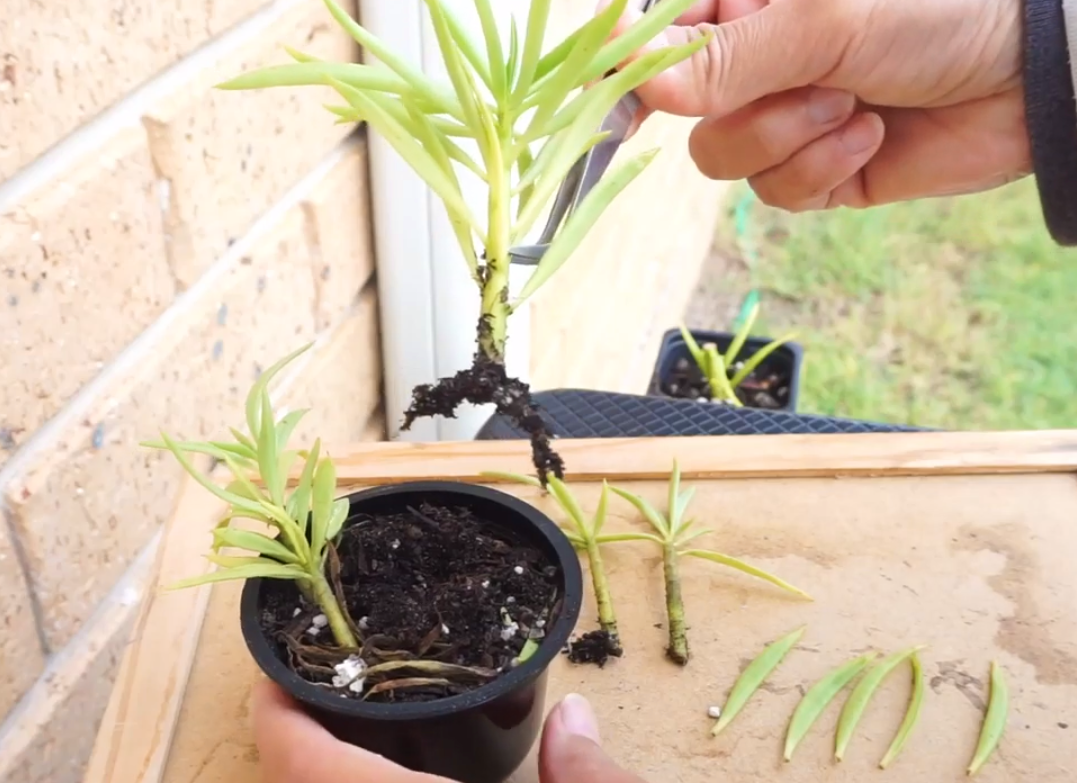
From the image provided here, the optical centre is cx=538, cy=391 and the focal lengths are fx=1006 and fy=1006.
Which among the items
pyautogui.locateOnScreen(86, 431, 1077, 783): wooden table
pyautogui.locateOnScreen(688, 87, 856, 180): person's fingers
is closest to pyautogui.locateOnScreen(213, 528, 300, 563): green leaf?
pyautogui.locateOnScreen(86, 431, 1077, 783): wooden table

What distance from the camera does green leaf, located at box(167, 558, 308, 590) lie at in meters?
0.43

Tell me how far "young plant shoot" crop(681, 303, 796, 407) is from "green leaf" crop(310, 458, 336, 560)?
0.74 m

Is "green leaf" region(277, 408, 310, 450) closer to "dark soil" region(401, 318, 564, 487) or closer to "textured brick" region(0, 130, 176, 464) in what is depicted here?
"dark soil" region(401, 318, 564, 487)

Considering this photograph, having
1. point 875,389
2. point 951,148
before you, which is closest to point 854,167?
point 951,148

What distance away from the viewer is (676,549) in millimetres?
613

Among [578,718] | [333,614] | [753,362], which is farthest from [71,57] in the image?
[753,362]

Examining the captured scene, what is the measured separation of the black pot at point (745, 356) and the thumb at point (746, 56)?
600 millimetres

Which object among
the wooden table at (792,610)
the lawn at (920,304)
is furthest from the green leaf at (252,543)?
the lawn at (920,304)

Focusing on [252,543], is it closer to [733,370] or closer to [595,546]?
[595,546]

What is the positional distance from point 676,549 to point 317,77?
1.16 feet

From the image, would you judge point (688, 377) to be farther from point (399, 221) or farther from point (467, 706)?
point (467, 706)

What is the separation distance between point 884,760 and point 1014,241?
1807 mm

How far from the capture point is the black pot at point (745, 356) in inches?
48.1

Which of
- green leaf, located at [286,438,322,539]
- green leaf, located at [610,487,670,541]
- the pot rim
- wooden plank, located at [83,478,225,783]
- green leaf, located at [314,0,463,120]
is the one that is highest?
green leaf, located at [314,0,463,120]
